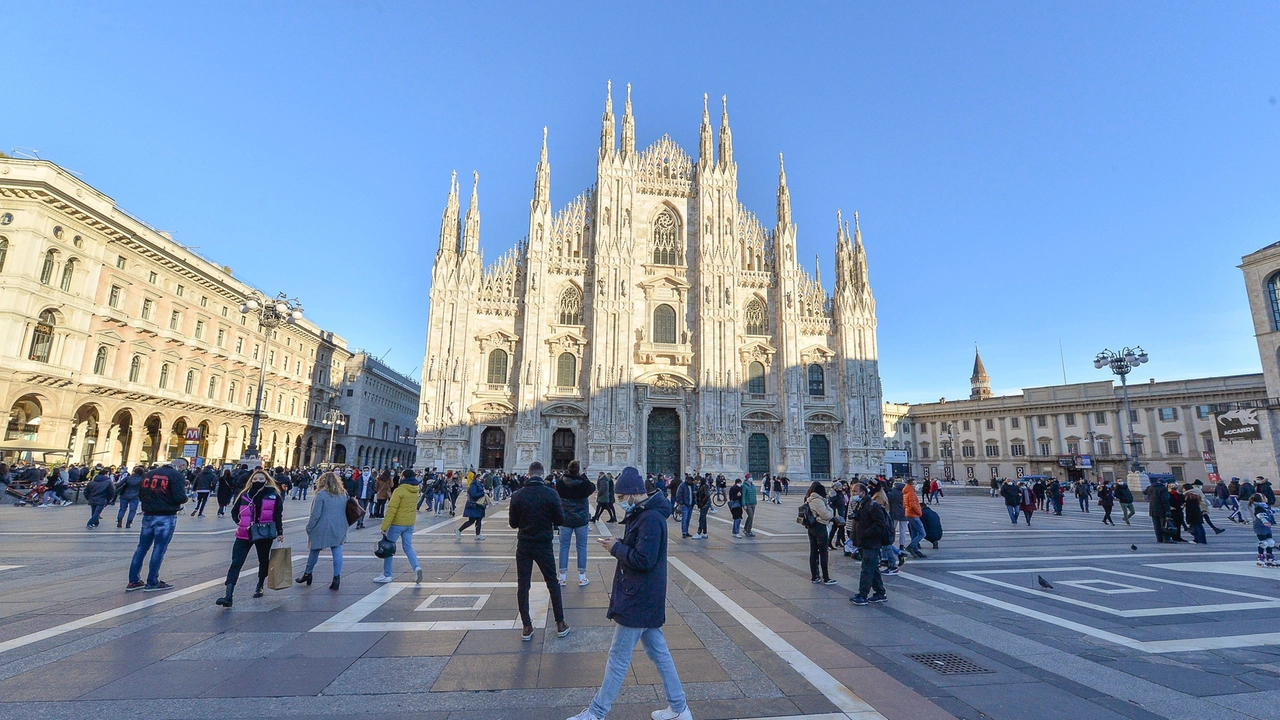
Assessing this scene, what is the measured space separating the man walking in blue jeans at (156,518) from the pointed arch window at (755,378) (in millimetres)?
33183

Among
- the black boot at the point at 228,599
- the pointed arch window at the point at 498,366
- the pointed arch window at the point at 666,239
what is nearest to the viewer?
the black boot at the point at 228,599

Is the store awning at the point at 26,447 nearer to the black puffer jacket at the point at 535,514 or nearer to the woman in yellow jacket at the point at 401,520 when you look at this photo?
the woman in yellow jacket at the point at 401,520

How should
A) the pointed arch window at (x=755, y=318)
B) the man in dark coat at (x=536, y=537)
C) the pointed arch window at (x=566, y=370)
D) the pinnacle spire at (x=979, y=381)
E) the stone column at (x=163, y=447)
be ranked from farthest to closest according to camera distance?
the pinnacle spire at (x=979, y=381), the pointed arch window at (x=755, y=318), the pointed arch window at (x=566, y=370), the stone column at (x=163, y=447), the man in dark coat at (x=536, y=537)

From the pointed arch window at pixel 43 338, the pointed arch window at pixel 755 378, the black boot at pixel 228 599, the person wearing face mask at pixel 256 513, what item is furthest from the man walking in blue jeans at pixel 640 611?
the pointed arch window at pixel 43 338

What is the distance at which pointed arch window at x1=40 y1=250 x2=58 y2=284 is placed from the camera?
26.0 meters

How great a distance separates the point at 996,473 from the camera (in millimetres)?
58812

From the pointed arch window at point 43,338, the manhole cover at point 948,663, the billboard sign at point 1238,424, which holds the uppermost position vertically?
the pointed arch window at point 43,338

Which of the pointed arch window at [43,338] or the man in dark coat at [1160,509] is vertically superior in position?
the pointed arch window at [43,338]

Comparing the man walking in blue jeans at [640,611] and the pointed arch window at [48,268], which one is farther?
the pointed arch window at [48,268]

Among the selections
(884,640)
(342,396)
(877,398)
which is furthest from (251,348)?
(884,640)

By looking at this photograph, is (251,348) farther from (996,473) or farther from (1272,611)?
(996,473)

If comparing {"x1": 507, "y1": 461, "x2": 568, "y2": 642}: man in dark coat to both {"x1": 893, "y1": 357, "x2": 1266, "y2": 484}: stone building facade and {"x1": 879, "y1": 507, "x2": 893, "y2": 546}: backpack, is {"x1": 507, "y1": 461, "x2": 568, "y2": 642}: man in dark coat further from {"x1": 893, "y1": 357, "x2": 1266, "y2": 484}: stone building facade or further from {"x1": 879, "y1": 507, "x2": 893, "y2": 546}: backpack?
{"x1": 893, "y1": 357, "x2": 1266, "y2": 484}: stone building facade

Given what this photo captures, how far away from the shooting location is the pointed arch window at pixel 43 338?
25.8 meters

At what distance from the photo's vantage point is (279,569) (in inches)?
272
